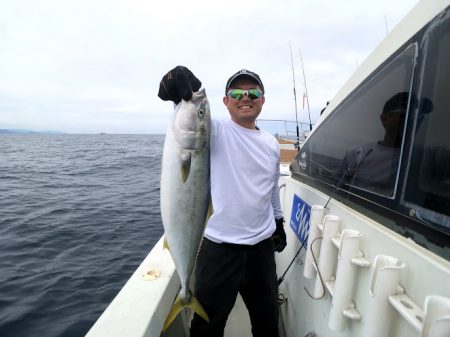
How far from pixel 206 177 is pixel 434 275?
1.40 meters

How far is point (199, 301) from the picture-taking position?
2402 millimetres

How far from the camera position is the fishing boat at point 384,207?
1.29 m

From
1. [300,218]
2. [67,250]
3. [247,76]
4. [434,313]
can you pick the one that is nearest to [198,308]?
[300,218]

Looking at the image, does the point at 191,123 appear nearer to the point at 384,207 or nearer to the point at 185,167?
the point at 185,167

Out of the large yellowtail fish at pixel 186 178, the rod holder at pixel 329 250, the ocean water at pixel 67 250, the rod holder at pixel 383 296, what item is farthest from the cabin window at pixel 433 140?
the ocean water at pixel 67 250

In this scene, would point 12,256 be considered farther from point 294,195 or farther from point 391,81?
point 391,81

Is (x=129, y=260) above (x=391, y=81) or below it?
below

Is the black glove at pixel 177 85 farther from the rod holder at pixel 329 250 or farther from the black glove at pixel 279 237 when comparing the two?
the black glove at pixel 279 237

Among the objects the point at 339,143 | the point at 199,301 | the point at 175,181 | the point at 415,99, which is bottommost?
the point at 199,301

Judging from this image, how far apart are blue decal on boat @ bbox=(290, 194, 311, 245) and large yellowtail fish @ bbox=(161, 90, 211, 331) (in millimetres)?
1056

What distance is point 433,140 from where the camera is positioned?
1340mm

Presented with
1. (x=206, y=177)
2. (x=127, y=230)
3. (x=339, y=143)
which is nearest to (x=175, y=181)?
(x=206, y=177)

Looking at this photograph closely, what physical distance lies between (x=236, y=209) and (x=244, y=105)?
Answer: 31.0 inches

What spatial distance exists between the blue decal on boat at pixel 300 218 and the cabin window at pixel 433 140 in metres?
1.40
